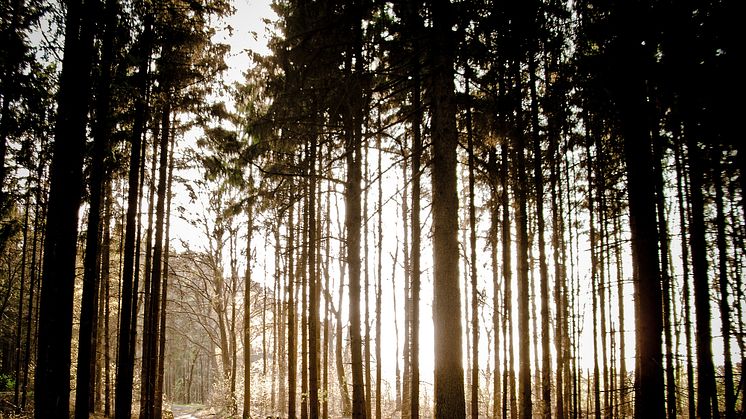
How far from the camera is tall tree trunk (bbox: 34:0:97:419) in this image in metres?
5.30

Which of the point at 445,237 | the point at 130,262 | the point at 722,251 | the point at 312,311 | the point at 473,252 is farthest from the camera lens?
the point at 312,311

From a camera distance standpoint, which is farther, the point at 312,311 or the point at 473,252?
the point at 312,311

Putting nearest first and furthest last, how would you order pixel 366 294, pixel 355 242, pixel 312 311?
pixel 355 242 → pixel 312 311 → pixel 366 294

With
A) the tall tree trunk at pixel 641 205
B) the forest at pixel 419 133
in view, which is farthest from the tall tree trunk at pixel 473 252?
the tall tree trunk at pixel 641 205

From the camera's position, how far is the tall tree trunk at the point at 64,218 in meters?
5.30

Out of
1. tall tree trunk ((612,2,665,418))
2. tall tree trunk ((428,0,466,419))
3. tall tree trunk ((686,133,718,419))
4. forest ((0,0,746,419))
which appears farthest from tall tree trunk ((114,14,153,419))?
tall tree trunk ((686,133,718,419))

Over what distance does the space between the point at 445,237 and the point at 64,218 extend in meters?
5.48

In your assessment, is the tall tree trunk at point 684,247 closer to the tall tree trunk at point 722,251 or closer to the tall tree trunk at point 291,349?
the tall tree trunk at point 722,251

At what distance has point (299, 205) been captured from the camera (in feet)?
44.2

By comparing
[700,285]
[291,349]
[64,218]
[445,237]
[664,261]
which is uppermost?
[64,218]

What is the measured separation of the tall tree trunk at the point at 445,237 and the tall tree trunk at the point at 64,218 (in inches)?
205

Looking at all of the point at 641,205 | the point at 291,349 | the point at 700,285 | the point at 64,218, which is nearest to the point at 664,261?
the point at 700,285

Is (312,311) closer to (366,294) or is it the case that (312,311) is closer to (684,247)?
(366,294)

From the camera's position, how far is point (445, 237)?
6.12 metres
